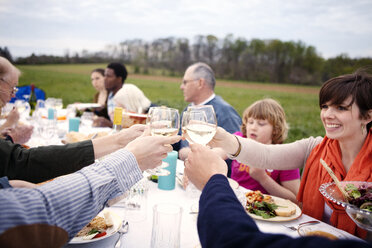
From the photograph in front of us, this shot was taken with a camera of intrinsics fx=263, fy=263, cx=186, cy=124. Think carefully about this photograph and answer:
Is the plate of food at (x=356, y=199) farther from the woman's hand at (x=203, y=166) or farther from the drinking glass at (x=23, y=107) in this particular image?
the drinking glass at (x=23, y=107)

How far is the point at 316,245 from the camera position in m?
0.59

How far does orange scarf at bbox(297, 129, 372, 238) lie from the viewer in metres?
1.73

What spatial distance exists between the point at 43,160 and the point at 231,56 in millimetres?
20791

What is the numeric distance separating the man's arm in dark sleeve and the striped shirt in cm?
66

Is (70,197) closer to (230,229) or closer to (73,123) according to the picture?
(230,229)

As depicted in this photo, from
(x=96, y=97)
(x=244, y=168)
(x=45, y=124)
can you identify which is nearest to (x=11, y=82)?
(x=45, y=124)

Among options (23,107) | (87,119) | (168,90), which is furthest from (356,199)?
(168,90)

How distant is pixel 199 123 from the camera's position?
137 cm

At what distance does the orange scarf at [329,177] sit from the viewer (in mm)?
1730

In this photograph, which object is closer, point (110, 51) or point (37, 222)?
point (37, 222)

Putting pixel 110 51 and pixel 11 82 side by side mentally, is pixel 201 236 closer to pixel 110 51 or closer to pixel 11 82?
pixel 11 82

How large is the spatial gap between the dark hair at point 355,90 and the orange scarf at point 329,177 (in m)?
0.24

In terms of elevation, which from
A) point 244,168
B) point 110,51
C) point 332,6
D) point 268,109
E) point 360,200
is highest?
point 332,6

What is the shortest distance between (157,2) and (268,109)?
1913cm
